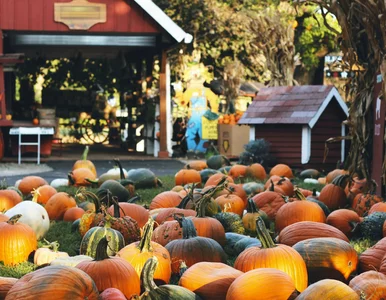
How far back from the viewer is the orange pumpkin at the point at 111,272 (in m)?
4.18

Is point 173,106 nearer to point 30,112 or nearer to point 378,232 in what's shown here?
point 30,112

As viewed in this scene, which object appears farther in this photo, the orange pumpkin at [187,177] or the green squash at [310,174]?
the green squash at [310,174]

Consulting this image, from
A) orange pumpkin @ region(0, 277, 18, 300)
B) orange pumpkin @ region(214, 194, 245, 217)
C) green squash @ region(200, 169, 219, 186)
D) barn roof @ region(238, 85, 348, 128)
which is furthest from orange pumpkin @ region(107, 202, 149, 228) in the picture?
barn roof @ region(238, 85, 348, 128)

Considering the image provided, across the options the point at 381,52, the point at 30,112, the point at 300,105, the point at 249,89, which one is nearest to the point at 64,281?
the point at 381,52

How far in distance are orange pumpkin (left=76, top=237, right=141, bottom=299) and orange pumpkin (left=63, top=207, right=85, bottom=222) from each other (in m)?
3.47

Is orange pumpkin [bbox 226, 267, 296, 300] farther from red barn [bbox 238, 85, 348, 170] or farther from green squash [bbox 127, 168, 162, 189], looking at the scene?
red barn [bbox 238, 85, 348, 170]

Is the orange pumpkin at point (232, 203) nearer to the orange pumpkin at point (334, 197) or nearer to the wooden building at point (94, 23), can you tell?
the orange pumpkin at point (334, 197)

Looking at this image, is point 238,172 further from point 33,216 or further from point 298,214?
point 33,216

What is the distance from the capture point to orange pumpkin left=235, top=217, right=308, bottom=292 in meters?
4.50

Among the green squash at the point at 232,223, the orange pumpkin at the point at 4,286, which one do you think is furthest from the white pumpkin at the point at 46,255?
Answer: the green squash at the point at 232,223

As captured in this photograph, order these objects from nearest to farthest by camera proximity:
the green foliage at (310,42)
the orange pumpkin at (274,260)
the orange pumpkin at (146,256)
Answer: the orange pumpkin at (274,260), the orange pumpkin at (146,256), the green foliage at (310,42)

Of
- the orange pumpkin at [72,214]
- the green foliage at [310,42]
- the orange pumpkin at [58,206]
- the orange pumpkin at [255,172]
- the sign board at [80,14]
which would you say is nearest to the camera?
the orange pumpkin at [72,214]

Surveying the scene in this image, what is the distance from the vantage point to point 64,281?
3.73 m

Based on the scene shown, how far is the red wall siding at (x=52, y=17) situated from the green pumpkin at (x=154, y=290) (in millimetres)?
16073
